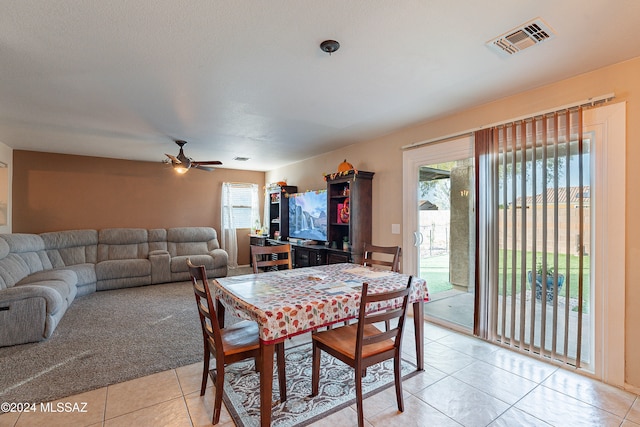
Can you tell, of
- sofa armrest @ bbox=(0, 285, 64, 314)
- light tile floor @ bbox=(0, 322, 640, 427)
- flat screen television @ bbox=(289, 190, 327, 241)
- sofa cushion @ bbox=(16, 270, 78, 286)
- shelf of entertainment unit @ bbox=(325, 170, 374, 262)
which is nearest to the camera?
light tile floor @ bbox=(0, 322, 640, 427)

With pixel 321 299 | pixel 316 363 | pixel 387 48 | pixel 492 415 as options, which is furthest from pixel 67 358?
pixel 387 48

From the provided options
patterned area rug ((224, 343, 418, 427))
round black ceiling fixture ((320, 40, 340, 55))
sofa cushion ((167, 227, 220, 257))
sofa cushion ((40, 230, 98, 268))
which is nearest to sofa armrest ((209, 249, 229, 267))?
sofa cushion ((167, 227, 220, 257))

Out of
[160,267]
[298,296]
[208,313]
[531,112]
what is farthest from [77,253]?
[531,112]

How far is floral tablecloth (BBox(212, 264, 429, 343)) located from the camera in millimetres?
1664

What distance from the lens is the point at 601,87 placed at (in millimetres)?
2238

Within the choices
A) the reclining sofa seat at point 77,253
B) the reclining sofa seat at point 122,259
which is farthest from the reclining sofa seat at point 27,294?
the reclining sofa seat at point 122,259

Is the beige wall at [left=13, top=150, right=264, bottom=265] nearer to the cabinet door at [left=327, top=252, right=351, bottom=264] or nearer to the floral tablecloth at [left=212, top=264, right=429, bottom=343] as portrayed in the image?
the cabinet door at [left=327, top=252, right=351, bottom=264]

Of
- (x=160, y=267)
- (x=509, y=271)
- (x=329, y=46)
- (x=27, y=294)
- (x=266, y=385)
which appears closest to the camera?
(x=266, y=385)

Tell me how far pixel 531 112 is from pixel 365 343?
8.13 feet

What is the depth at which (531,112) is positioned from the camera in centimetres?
260

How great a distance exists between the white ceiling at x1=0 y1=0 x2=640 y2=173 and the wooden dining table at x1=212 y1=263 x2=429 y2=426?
1633mm

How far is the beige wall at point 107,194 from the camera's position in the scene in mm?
5078

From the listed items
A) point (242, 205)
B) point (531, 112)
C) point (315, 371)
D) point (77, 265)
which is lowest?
point (315, 371)

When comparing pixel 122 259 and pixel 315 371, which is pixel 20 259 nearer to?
pixel 122 259
